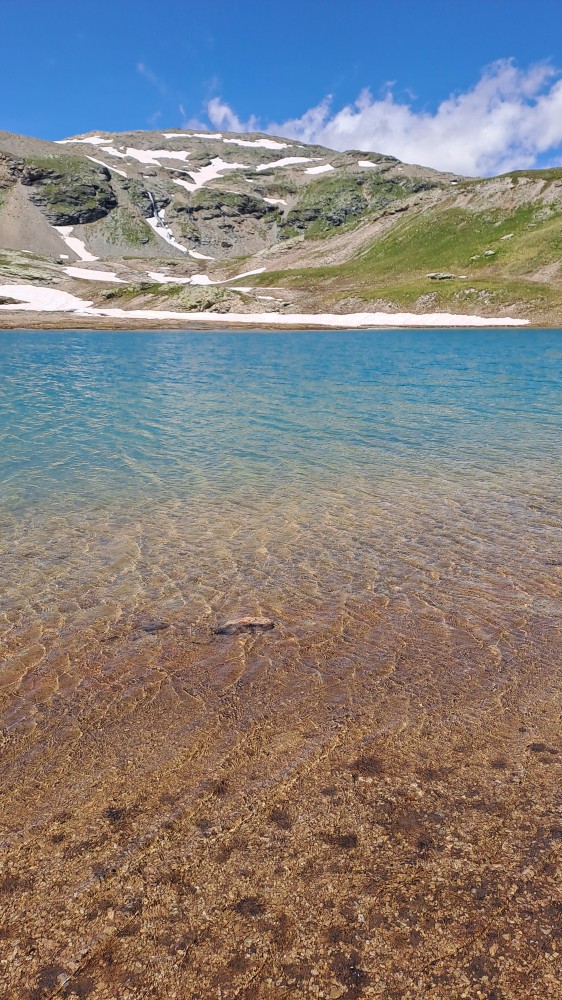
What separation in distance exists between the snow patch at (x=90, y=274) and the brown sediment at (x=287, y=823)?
637 feet

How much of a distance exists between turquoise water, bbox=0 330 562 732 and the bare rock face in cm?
31

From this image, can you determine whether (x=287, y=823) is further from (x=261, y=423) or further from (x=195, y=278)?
(x=195, y=278)

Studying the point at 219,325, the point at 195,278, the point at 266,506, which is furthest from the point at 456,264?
the point at 266,506

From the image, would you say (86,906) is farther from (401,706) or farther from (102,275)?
(102,275)

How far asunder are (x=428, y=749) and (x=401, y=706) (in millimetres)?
769

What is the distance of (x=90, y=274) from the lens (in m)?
189

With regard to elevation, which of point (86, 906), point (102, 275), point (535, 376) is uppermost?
point (102, 275)

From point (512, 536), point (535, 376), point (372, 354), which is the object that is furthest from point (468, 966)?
point (372, 354)

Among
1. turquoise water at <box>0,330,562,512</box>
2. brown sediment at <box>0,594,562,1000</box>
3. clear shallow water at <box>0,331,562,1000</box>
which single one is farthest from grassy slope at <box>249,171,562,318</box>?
brown sediment at <box>0,594,562,1000</box>

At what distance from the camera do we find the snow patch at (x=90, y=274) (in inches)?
7249

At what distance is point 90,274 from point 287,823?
208016 mm

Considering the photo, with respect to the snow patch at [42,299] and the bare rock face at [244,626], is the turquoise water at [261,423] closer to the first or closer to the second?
the bare rock face at [244,626]

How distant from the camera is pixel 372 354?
191 feet

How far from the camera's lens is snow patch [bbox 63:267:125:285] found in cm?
18411
